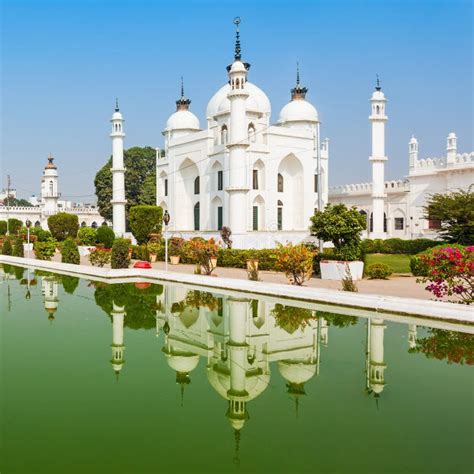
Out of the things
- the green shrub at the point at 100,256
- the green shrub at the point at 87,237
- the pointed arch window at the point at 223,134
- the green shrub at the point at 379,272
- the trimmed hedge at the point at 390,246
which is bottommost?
the green shrub at the point at 379,272

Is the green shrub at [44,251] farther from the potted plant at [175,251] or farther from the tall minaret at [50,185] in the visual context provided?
the tall minaret at [50,185]

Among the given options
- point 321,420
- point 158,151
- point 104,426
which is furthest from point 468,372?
point 158,151

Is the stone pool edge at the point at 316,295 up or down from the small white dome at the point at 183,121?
down

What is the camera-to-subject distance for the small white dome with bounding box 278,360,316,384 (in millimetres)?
5200

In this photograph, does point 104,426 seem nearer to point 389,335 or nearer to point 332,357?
point 332,357

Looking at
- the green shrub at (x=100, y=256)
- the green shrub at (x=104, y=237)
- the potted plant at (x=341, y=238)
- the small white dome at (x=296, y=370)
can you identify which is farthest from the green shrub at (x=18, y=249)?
the small white dome at (x=296, y=370)

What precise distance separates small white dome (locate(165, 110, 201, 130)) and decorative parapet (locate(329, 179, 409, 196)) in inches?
379

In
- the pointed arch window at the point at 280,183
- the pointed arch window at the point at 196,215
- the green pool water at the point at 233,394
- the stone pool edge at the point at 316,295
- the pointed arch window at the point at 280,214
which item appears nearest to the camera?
the green pool water at the point at 233,394

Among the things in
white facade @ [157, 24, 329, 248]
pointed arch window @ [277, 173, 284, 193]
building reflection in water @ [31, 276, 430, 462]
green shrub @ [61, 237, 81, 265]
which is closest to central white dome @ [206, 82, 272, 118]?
white facade @ [157, 24, 329, 248]

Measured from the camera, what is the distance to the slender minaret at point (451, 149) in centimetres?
2667

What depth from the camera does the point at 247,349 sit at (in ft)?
20.7

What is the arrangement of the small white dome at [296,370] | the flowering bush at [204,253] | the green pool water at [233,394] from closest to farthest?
the green pool water at [233,394]
the small white dome at [296,370]
the flowering bush at [204,253]

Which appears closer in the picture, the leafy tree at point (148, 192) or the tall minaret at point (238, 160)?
the tall minaret at point (238, 160)

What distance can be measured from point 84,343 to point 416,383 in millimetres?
3952
